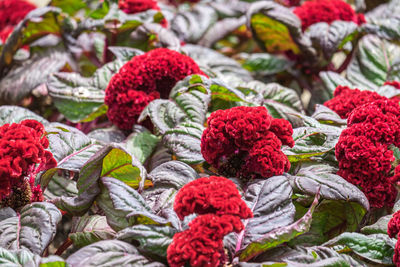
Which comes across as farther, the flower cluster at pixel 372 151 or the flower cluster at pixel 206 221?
the flower cluster at pixel 372 151

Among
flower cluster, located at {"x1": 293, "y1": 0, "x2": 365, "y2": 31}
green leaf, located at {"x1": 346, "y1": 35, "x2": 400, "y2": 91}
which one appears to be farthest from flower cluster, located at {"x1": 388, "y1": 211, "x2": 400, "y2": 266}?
flower cluster, located at {"x1": 293, "y1": 0, "x2": 365, "y2": 31}

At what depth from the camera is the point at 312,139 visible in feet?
3.54

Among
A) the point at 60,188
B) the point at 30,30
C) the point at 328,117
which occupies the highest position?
the point at 328,117

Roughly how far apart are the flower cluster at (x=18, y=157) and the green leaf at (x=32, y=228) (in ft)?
0.18

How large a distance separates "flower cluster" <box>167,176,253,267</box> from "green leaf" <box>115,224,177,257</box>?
3 cm

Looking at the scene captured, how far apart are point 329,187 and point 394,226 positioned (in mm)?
133

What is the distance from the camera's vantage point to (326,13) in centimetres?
172

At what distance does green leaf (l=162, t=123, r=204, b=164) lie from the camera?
1051mm

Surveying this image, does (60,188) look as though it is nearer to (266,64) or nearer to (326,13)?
(266,64)

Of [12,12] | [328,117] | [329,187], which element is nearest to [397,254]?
[329,187]

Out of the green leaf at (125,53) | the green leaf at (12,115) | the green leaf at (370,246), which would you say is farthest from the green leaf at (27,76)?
the green leaf at (370,246)

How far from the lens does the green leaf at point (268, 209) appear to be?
33.5 inches

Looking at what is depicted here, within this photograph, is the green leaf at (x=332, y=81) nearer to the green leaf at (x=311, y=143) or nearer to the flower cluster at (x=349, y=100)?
the flower cluster at (x=349, y=100)

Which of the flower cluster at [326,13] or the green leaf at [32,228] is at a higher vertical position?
the flower cluster at [326,13]
